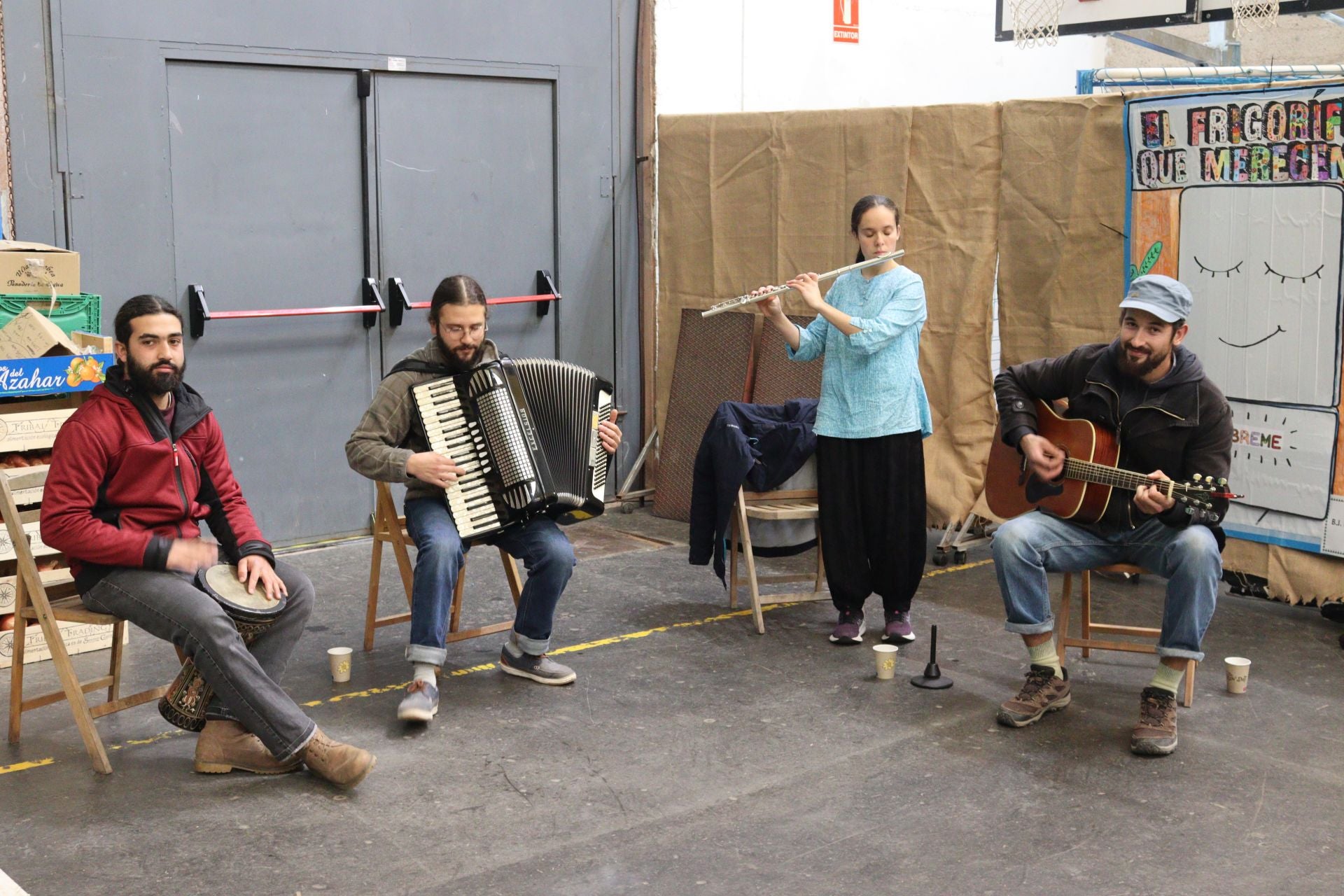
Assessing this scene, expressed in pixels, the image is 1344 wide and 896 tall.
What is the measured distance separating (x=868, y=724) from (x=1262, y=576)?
1.98 metres

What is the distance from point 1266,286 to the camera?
506 cm

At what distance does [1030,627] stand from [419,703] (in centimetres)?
186

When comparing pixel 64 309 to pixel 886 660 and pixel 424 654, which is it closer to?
pixel 424 654

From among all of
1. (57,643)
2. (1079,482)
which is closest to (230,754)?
(57,643)

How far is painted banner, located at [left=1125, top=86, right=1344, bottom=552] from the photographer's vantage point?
16.0ft

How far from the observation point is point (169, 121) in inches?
229

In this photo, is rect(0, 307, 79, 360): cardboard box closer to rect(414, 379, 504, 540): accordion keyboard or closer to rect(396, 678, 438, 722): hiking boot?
rect(414, 379, 504, 540): accordion keyboard

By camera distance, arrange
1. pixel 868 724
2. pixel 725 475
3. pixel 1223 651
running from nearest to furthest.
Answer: pixel 868 724 → pixel 1223 651 → pixel 725 475

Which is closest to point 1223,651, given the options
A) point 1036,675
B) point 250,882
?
point 1036,675

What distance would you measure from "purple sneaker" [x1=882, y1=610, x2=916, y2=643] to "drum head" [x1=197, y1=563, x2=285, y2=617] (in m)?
2.19

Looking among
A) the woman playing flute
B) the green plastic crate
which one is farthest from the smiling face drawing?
the green plastic crate

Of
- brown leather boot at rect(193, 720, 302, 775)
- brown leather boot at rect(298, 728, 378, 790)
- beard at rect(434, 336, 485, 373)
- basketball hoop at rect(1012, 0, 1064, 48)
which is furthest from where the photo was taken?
basketball hoop at rect(1012, 0, 1064, 48)

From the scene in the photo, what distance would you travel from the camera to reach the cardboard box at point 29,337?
184 inches

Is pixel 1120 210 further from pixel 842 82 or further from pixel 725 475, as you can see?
pixel 842 82
